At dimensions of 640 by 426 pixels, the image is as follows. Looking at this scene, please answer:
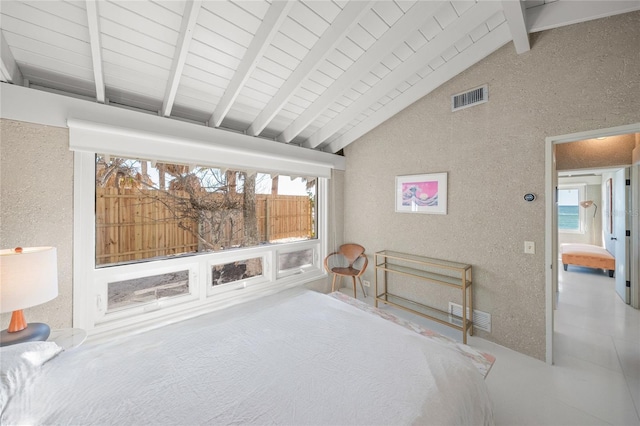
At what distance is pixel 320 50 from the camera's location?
199cm

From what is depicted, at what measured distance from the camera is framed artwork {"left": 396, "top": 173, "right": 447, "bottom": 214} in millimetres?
2809

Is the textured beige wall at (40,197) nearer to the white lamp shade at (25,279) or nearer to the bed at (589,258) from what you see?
the white lamp shade at (25,279)

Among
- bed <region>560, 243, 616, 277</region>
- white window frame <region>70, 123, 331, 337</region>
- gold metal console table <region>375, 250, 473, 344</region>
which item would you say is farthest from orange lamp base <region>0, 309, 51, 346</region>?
bed <region>560, 243, 616, 277</region>

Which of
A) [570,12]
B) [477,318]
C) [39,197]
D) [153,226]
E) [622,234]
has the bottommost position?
[477,318]

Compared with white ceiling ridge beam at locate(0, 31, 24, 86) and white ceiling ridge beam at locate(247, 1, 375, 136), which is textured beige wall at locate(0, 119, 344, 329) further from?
white ceiling ridge beam at locate(247, 1, 375, 136)

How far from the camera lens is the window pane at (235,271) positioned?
274 cm

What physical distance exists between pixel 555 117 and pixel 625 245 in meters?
2.70

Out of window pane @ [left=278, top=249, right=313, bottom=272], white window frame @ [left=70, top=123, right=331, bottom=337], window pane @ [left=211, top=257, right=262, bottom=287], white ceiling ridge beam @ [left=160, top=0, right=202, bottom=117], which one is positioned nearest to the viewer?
white ceiling ridge beam @ [left=160, top=0, right=202, bottom=117]

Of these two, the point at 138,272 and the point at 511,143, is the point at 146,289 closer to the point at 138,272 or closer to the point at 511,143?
the point at 138,272

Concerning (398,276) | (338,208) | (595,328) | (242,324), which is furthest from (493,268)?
(242,324)

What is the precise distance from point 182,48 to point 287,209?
215cm

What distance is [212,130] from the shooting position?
101 inches

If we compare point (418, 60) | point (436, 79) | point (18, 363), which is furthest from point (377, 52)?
point (18, 363)

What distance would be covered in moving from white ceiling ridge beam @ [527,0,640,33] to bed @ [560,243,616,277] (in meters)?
4.44
